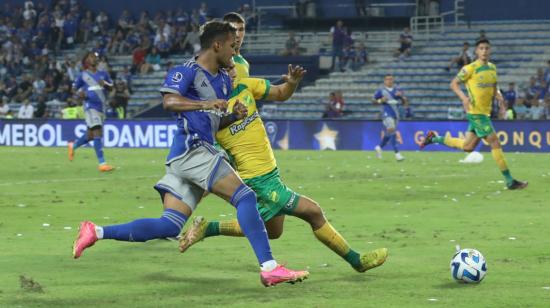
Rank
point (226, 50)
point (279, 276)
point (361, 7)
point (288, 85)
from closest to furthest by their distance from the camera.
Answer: point (279, 276)
point (226, 50)
point (288, 85)
point (361, 7)

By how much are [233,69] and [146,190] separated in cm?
1043

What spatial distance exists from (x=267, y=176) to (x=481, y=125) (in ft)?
35.8

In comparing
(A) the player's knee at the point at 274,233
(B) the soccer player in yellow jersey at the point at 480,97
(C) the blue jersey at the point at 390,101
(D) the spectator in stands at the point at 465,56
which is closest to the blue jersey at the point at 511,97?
(D) the spectator in stands at the point at 465,56

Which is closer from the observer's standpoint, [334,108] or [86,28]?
[334,108]

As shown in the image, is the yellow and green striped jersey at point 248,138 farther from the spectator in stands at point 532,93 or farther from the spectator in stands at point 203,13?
the spectator in stands at point 203,13

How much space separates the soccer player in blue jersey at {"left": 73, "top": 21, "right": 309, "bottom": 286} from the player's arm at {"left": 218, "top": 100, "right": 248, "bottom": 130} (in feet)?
0.24

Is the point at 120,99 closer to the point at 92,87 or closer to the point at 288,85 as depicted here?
the point at 92,87

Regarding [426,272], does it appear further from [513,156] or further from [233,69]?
[513,156]

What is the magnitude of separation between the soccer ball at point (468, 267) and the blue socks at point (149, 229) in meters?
2.28

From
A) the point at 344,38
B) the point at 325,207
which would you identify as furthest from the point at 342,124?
the point at 325,207

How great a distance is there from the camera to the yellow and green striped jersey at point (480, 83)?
68.7 ft

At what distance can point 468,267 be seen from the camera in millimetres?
9820

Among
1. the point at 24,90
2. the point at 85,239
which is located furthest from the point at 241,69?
the point at 24,90

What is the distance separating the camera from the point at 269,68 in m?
44.6
